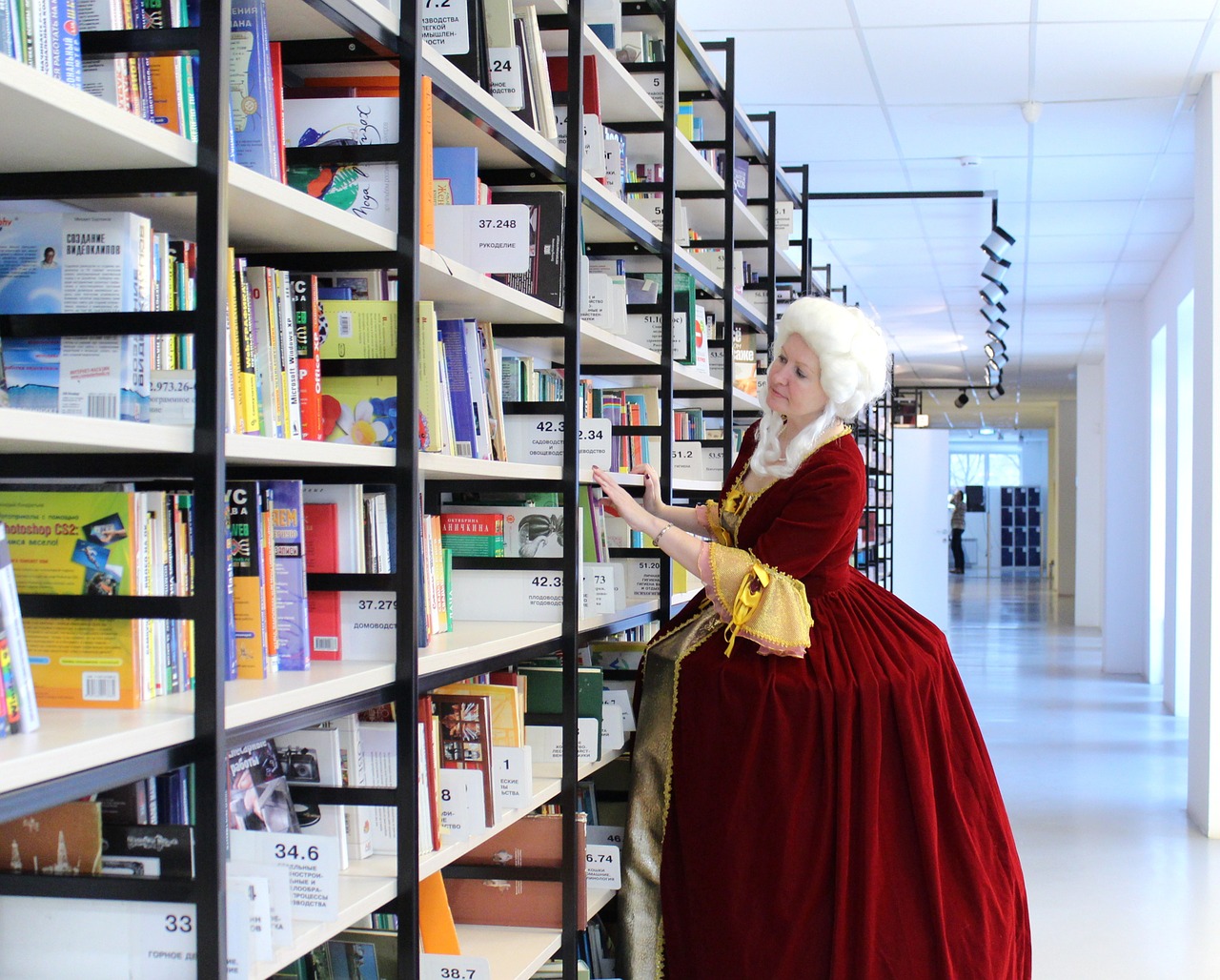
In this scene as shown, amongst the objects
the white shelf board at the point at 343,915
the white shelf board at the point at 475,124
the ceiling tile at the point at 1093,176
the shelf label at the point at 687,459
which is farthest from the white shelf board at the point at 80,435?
the ceiling tile at the point at 1093,176

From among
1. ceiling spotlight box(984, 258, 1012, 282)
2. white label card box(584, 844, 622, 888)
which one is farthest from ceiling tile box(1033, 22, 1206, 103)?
white label card box(584, 844, 622, 888)

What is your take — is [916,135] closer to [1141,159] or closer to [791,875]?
[1141,159]

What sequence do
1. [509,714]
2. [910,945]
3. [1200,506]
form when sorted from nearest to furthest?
[509,714], [910,945], [1200,506]

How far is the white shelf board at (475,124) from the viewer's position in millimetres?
2135

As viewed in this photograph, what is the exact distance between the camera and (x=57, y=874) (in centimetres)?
148

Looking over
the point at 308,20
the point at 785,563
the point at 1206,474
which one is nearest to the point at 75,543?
the point at 308,20

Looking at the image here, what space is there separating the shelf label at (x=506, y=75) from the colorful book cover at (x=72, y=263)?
3.79ft

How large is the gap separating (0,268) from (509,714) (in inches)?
54.6

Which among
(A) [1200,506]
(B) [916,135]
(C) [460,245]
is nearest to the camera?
(C) [460,245]

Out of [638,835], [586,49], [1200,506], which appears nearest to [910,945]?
[638,835]

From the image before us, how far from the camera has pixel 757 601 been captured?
112 inches

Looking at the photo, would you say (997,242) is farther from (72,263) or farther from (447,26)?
(72,263)

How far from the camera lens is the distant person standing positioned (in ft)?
95.6

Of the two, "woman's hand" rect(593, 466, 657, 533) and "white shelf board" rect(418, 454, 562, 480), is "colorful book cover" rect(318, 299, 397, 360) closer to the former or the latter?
"white shelf board" rect(418, 454, 562, 480)
